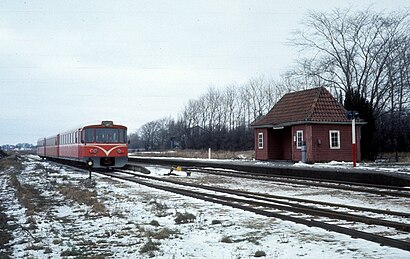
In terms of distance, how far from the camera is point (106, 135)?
26906 millimetres

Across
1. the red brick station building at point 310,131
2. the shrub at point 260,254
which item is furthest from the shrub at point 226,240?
the red brick station building at point 310,131

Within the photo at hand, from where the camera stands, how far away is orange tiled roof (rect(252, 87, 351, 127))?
101ft

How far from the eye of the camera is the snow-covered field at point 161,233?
6.35m

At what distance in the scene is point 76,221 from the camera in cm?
930

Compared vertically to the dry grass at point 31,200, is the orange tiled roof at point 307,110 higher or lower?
higher

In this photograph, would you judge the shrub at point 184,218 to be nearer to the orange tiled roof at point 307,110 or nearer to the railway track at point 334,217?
the railway track at point 334,217

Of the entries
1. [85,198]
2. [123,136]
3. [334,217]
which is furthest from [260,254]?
[123,136]

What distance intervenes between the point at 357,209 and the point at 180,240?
183 inches

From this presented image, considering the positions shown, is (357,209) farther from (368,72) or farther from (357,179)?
(368,72)

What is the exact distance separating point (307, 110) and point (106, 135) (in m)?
13.5

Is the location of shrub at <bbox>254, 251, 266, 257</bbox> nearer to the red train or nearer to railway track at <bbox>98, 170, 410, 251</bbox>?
railway track at <bbox>98, 170, 410, 251</bbox>

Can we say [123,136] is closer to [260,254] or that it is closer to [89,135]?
[89,135]

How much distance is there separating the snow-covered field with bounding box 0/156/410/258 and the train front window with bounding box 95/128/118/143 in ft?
46.7

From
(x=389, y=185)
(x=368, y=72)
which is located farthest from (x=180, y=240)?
(x=368, y=72)
